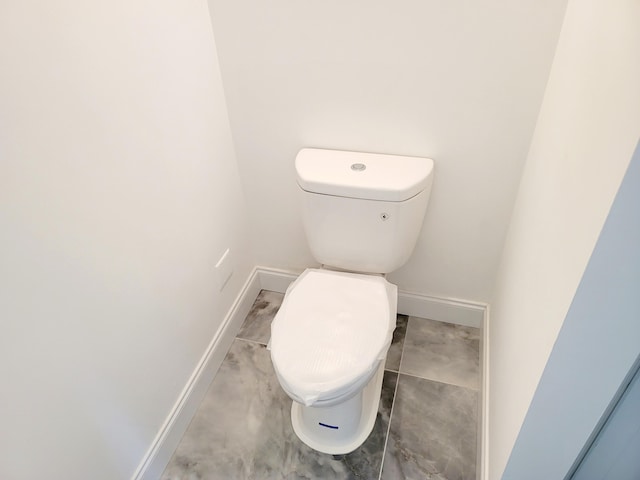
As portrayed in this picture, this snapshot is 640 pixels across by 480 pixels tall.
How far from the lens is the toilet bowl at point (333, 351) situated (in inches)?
45.4

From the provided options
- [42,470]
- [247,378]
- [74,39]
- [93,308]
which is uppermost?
[74,39]

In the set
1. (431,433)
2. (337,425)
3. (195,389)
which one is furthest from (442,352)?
(195,389)

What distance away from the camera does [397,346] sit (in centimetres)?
172

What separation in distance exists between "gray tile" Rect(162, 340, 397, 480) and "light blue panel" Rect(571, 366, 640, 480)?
64cm

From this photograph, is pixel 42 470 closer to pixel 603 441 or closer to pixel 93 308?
pixel 93 308

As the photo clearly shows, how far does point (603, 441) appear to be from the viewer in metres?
0.84

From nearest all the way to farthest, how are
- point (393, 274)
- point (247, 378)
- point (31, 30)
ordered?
point (31, 30), point (247, 378), point (393, 274)

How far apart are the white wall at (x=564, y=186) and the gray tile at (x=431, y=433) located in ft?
0.52

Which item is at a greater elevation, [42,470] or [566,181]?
[566,181]

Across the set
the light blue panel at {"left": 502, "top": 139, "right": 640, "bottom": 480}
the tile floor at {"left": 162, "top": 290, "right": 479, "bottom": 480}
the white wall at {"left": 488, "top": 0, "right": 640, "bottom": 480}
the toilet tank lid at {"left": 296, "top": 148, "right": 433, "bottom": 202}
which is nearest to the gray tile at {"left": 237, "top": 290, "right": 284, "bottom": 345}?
the tile floor at {"left": 162, "top": 290, "right": 479, "bottom": 480}

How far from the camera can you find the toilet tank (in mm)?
1309

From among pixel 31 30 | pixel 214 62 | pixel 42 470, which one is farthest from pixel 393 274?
pixel 31 30

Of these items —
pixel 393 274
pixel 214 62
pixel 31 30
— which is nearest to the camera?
pixel 31 30

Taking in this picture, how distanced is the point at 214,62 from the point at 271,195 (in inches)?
19.1
